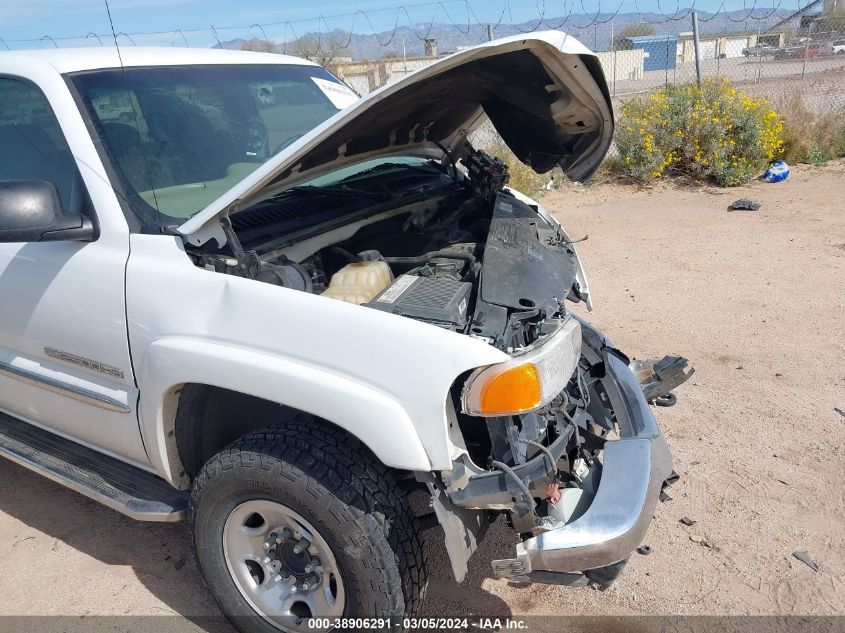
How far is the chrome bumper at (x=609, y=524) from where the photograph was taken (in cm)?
199

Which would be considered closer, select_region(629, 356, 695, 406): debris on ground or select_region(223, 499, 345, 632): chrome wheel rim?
select_region(223, 499, 345, 632): chrome wheel rim

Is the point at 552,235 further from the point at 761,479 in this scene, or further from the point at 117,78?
the point at 117,78

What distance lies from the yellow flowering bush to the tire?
8763 mm

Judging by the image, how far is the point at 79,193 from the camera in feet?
8.48

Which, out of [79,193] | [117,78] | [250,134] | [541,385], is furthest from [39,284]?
[541,385]

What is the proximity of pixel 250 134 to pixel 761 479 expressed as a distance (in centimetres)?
290

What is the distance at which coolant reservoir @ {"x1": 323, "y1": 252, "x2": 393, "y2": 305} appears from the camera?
8.36 ft

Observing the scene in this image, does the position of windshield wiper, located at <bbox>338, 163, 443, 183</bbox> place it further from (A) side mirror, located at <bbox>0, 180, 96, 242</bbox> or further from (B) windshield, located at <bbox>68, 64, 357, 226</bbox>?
(A) side mirror, located at <bbox>0, 180, 96, 242</bbox>

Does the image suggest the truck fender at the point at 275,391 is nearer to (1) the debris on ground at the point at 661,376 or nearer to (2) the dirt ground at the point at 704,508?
(2) the dirt ground at the point at 704,508

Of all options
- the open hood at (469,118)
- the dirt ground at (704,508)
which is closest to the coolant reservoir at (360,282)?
the open hood at (469,118)

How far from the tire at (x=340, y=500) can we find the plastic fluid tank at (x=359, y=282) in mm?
496

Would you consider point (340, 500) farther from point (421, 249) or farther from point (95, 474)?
point (421, 249)

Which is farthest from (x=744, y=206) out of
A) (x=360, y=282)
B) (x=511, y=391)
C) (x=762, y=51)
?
(x=762, y=51)

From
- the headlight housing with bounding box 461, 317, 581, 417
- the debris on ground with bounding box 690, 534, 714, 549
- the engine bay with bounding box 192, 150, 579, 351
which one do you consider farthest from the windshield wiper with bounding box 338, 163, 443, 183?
the debris on ground with bounding box 690, 534, 714, 549
